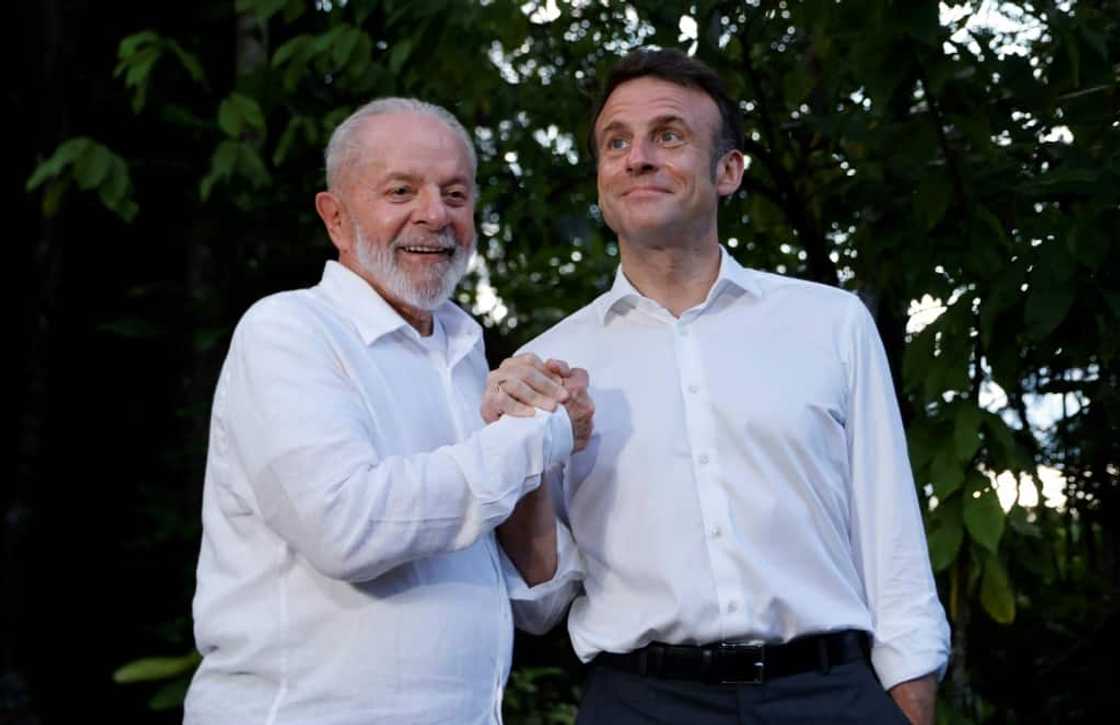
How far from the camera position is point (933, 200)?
342 centimetres

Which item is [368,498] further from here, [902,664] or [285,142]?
[285,142]

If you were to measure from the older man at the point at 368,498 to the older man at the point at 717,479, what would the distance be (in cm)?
14

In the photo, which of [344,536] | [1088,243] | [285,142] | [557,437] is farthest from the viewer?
[285,142]

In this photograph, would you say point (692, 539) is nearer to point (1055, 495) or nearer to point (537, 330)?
point (1055, 495)

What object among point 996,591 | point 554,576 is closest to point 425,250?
point 554,576

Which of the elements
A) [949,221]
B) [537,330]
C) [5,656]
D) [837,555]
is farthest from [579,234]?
[5,656]

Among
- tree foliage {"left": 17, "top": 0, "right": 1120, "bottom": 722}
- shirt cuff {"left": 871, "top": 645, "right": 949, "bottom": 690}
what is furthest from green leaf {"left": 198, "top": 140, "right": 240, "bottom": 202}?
shirt cuff {"left": 871, "top": 645, "right": 949, "bottom": 690}

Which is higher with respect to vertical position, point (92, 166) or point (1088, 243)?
point (92, 166)

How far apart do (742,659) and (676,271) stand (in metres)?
0.68

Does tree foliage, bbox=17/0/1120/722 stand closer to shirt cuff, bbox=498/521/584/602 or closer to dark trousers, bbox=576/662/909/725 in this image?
dark trousers, bbox=576/662/909/725

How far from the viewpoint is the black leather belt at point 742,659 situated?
2441 millimetres

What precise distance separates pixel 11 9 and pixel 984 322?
499 cm

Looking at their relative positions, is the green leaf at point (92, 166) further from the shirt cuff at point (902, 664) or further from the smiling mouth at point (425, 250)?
the shirt cuff at point (902, 664)

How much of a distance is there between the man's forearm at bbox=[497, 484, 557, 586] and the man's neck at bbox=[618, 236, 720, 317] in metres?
0.41
